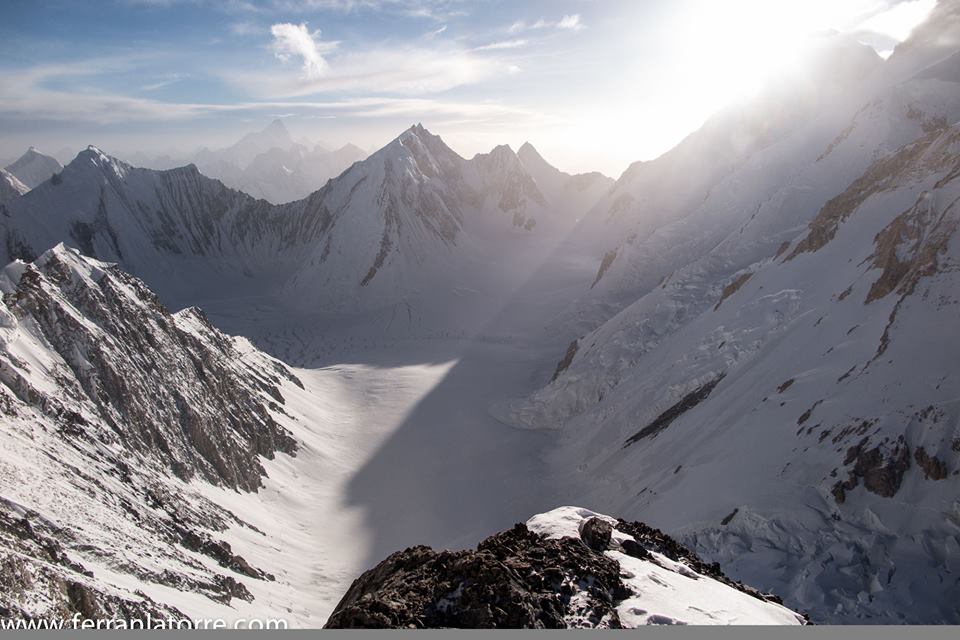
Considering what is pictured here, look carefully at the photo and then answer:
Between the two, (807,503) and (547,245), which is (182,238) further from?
(807,503)

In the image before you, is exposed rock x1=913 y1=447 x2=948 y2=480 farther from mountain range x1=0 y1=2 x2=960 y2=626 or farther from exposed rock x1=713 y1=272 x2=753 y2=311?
exposed rock x1=713 y1=272 x2=753 y2=311

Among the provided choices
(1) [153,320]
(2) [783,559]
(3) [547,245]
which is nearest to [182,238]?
(3) [547,245]

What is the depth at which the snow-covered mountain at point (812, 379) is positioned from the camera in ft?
102

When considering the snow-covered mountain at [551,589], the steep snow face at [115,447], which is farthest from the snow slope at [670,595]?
the steep snow face at [115,447]

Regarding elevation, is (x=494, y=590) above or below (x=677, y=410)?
above

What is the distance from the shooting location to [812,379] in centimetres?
4256

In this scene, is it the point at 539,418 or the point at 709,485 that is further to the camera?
the point at 539,418

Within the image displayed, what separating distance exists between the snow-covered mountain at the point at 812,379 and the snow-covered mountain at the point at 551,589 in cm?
976

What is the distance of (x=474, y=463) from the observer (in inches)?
2842

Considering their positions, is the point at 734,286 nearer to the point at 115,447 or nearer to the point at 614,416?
the point at 614,416

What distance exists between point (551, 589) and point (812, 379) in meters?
31.7

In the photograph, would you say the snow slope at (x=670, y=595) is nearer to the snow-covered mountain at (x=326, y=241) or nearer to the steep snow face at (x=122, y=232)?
the snow-covered mountain at (x=326, y=241)

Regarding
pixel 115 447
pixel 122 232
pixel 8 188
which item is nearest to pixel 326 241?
pixel 122 232

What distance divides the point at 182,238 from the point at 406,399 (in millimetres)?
137277
